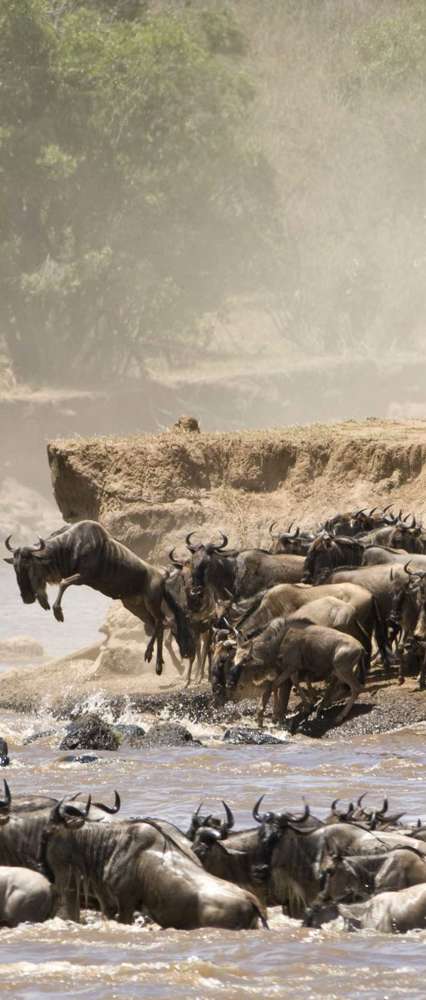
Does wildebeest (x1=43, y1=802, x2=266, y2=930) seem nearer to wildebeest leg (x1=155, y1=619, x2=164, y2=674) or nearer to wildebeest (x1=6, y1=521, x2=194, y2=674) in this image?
wildebeest (x1=6, y1=521, x2=194, y2=674)

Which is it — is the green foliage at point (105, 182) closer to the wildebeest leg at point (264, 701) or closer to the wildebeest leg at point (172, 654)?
the wildebeest leg at point (172, 654)

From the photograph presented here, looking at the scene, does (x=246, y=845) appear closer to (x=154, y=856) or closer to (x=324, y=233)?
(x=154, y=856)

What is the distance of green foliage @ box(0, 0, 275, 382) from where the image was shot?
241ft

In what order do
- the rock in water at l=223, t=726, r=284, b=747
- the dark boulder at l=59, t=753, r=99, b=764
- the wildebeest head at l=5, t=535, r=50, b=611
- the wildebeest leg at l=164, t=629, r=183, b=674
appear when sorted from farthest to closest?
the wildebeest leg at l=164, t=629, r=183, b=674 → the wildebeest head at l=5, t=535, r=50, b=611 → the rock in water at l=223, t=726, r=284, b=747 → the dark boulder at l=59, t=753, r=99, b=764

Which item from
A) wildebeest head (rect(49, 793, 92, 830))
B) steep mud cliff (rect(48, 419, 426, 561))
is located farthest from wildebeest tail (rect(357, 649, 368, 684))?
wildebeest head (rect(49, 793, 92, 830))

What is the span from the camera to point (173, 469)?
24438 mm

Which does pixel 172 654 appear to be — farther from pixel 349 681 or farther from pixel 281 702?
pixel 349 681

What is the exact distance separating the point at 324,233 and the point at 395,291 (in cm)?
598

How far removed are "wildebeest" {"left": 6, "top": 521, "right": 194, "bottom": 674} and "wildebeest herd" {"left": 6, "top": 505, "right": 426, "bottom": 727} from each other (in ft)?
0.04

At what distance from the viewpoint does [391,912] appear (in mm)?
9094

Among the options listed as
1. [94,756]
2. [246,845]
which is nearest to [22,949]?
[246,845]

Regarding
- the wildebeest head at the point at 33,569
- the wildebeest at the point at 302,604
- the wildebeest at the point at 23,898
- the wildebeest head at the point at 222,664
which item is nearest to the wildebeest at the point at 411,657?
the wildebeest at the point at 302,604

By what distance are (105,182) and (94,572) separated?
59.0 m

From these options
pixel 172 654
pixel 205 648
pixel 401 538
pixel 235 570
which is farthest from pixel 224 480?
pixel 235 570
